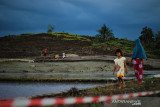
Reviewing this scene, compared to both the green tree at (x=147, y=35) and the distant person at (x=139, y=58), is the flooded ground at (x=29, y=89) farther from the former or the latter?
the green tree at (x=147, y=35)

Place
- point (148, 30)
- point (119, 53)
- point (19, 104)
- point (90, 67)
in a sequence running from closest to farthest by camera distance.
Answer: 1. point (19, 104)
2. point (119, 53)
3. point (90, 67)
4. point (148, 30)

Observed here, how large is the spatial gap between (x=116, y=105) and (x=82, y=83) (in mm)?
5737

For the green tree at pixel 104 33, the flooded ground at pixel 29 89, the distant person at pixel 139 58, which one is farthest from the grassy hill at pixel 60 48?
the flooded ground at pixel 29 89

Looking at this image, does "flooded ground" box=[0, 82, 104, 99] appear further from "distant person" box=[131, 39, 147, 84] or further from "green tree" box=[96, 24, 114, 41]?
"green tree" box=[96, 24, 114, 41]

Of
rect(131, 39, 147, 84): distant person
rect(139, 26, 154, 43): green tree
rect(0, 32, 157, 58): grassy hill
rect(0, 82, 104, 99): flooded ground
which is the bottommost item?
rect(0, 82, 104, 99): flooded ground

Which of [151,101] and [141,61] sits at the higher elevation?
[141,61]

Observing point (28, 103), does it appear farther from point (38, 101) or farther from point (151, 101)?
point (151, 101)

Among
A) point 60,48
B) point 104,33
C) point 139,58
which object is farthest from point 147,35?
point 139,58

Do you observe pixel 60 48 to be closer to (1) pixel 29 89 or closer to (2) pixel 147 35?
(2) pixel 147 35

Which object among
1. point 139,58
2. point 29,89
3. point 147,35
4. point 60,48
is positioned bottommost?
point 29,89

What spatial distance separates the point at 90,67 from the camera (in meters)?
19.3

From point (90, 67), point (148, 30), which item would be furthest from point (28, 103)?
point (148, 30)

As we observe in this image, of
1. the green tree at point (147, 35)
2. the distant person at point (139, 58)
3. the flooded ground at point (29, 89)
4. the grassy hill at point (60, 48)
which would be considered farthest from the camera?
the green tree at point (147, 35)

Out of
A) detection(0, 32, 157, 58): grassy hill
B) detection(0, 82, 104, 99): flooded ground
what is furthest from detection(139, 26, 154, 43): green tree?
detection(0, 82, 104, 99): flooded ground
